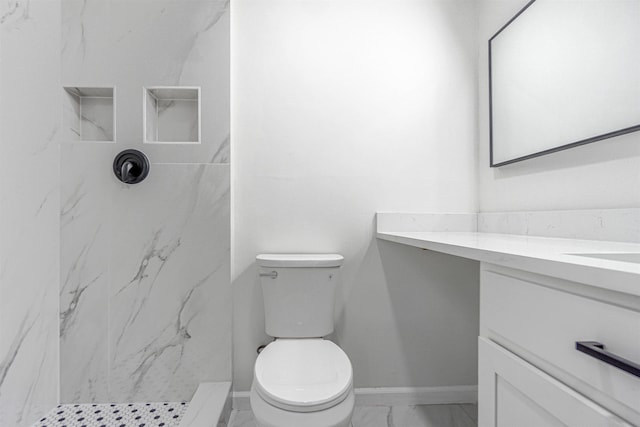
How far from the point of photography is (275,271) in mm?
1513

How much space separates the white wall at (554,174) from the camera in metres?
1.02

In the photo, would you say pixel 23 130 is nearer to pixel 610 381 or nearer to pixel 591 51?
pixel 610 381

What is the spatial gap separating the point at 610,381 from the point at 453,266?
1.27 meters

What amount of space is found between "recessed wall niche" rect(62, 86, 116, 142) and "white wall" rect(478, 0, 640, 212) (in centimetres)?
185

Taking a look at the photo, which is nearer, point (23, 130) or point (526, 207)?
point (23, 130)

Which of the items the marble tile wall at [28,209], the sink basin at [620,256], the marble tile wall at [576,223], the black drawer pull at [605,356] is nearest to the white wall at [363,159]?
the marble tile wall at [576,223]

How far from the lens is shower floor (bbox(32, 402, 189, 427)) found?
4.62 ft

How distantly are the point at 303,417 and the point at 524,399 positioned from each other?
0.60 metres

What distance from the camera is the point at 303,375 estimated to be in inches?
46.4

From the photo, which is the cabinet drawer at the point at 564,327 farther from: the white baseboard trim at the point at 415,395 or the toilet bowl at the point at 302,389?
the white baseboard trim at the point at 415,395

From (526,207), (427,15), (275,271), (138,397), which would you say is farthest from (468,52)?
(138,397)

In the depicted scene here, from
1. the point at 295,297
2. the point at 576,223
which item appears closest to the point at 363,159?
the point at 295,297

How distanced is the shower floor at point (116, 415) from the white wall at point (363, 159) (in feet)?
1.12

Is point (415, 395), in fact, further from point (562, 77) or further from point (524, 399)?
point (562, 77)
